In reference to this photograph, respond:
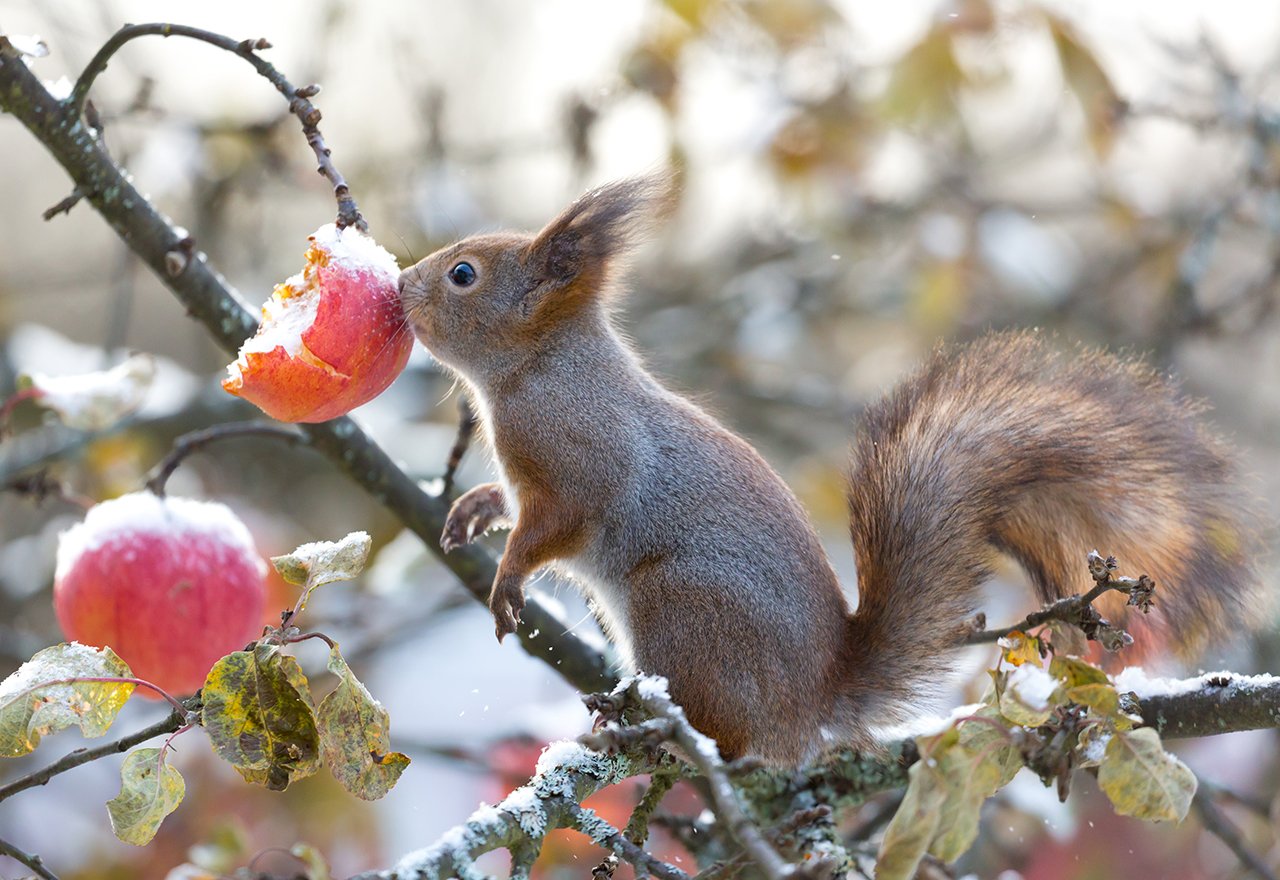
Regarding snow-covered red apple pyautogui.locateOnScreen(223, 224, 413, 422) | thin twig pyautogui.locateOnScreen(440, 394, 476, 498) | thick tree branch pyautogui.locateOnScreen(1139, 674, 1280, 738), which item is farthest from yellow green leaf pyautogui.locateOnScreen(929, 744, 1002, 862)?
thin twig pyautogui.locateOnScreen(440, 394, 476, 498)

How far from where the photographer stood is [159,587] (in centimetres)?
163

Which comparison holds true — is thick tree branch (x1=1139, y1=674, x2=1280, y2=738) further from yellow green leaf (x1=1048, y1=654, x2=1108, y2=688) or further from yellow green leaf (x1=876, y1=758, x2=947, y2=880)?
yellow green leaf (x1=876, y1=758, x2=947, y2=880)

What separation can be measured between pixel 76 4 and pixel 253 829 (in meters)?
2.41

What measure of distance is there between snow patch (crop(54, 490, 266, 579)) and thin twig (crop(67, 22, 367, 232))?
55cm

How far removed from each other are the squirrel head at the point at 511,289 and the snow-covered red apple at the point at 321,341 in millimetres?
380

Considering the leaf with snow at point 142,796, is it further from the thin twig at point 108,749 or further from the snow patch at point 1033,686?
the snow patch at point 1033,686

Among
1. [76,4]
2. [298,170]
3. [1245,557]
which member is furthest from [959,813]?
[76,4]

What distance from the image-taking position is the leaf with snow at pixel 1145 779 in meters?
1.06

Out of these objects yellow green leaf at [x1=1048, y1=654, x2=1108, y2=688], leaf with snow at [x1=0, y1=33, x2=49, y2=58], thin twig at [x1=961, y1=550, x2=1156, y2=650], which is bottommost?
yellow green leaf at [x1=1048, y1=654, x2=1108, y2=688]

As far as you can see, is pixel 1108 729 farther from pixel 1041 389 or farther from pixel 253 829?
pixel 253 829

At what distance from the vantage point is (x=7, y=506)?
14.4 feet

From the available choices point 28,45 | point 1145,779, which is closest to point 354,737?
point 1145,779

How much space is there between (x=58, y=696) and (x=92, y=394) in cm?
73

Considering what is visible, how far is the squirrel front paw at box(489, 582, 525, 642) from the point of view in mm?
1546
